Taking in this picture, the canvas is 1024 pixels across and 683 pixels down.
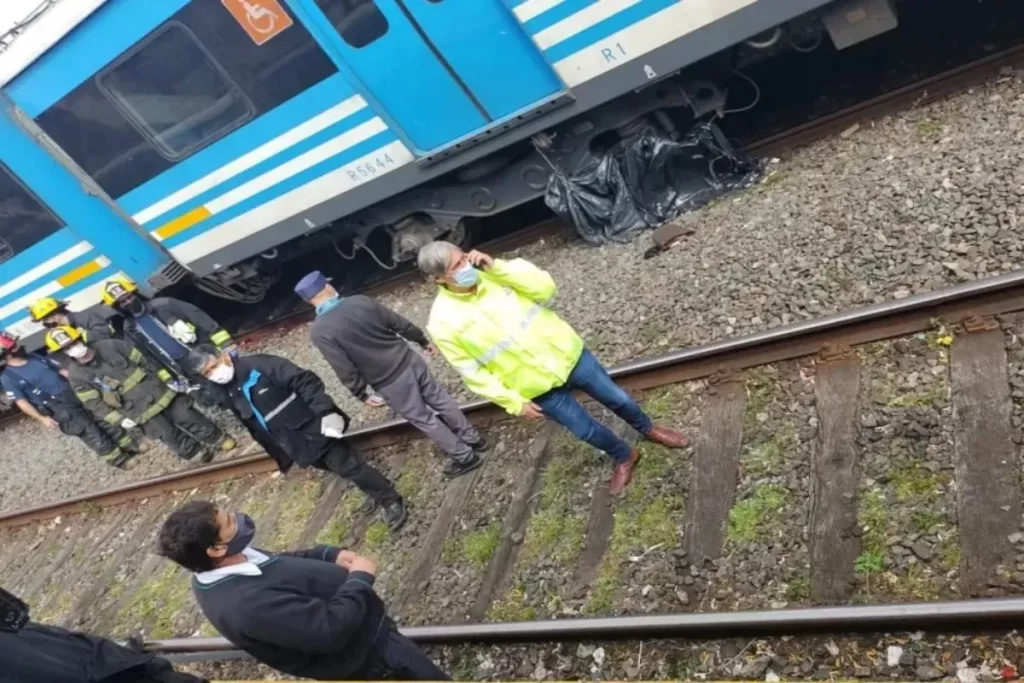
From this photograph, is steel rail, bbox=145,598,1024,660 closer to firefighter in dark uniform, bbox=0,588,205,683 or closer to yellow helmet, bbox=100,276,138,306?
firefighter in dark uniform, bbox=0,588,205,683

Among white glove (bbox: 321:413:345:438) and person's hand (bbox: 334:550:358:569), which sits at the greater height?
person's hand (bbox: 334:550:358:569)

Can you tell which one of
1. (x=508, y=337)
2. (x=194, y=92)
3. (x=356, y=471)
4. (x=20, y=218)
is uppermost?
(x=194, y=92)

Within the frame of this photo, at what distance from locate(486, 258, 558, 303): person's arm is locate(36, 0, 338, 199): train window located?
340 cm

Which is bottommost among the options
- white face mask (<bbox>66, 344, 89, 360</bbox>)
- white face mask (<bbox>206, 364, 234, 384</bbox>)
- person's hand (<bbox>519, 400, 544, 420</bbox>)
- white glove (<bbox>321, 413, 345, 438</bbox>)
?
person's hand (<bbox>519, 400, 544, 420</bbox>)

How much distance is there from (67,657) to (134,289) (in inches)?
191

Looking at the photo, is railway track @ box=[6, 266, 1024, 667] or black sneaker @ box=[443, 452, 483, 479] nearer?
railway track @ box=[6, 266, 1024, 667]

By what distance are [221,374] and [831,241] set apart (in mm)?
3925

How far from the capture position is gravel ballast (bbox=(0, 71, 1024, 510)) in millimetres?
4684

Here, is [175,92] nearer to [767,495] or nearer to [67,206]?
[67,206]

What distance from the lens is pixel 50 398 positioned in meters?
8.39

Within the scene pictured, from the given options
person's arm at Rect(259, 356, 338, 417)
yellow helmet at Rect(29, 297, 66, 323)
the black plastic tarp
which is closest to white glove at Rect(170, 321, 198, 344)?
yellow helmet at Rect(29, 297, 66, 323)

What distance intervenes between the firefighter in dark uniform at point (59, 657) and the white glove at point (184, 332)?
4.22m

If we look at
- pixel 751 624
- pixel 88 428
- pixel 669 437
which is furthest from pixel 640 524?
pixel 88 428

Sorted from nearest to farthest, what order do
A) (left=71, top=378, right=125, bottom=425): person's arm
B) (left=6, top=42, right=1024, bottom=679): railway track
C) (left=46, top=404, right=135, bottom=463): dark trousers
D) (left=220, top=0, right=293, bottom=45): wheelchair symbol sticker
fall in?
(left=6, top=42, right=1024, bottom=679): railway track
(left=220, top=0, right=293, bottom=45): wheelchair symbol sticker
(left=71, top=378, right=125, bottom=425): person's arm
(left=46, top=404, right=135, bottom=463): dark trousers
